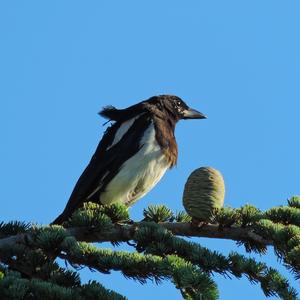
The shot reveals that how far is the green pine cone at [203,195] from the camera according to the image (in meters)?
4.41

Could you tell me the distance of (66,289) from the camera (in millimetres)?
3510

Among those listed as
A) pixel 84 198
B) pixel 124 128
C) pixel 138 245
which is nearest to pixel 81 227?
pixel 138 245

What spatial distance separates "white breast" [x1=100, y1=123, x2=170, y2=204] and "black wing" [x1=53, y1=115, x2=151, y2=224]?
5 cm

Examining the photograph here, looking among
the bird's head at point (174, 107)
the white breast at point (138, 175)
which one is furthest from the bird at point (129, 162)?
the bird's head at point (174, 107)

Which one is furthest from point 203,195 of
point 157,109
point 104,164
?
point 157,109

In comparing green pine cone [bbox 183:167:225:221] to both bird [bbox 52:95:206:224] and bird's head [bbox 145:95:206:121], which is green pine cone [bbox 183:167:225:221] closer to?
bird [bbox 52:95:206:224]

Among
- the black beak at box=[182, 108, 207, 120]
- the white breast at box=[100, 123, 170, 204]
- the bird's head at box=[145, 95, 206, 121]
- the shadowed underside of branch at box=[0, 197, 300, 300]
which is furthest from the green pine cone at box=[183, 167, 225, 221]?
the black beak at box=[182, 108, 207, 120]

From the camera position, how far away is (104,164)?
7.02 m

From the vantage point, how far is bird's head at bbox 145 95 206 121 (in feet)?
25.2

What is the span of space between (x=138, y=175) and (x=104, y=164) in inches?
13.3

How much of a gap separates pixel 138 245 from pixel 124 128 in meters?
3.01

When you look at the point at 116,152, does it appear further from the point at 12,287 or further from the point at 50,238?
the point at 12,287

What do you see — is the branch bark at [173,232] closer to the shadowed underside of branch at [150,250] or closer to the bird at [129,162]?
the shadowed underside of branch at [150,250]

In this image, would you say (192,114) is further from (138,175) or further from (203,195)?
(203,195)
